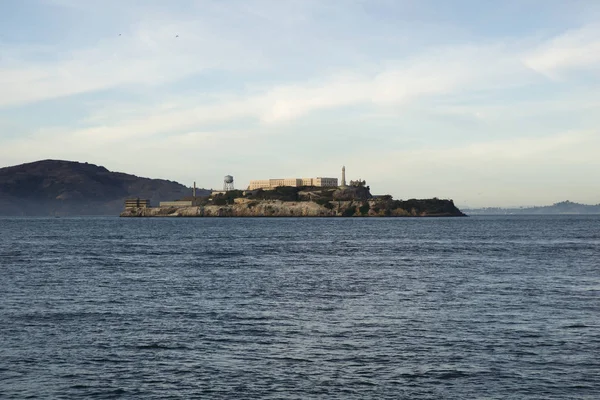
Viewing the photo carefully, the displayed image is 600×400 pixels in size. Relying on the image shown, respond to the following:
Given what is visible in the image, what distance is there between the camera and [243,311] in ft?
136

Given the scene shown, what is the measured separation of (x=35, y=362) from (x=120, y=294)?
21808mm

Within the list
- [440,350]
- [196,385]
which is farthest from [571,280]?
[196,385]

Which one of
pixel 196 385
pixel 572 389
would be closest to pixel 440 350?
pixel 572 389

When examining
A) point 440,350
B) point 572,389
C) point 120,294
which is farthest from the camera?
point 120,294

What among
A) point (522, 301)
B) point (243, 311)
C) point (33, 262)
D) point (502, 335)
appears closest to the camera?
point (502, 335)

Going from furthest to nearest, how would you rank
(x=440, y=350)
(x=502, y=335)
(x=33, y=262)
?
(x=33, y=262) → (x=502, y=335) → (x=440, y=350)

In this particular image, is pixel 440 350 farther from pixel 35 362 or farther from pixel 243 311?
pixel 35 362

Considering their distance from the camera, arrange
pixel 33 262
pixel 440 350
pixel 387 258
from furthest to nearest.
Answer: pixel 387 258
pixel 33 262
pixel 440 350

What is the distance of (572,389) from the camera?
24234 millimetres

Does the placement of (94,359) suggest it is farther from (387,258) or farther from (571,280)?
(387,258)

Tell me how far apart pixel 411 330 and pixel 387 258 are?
5304cm

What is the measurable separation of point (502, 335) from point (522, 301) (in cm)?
1277

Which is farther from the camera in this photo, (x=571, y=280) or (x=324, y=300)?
(x=571, y=280)

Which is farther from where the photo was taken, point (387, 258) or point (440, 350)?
point (387, 258)
